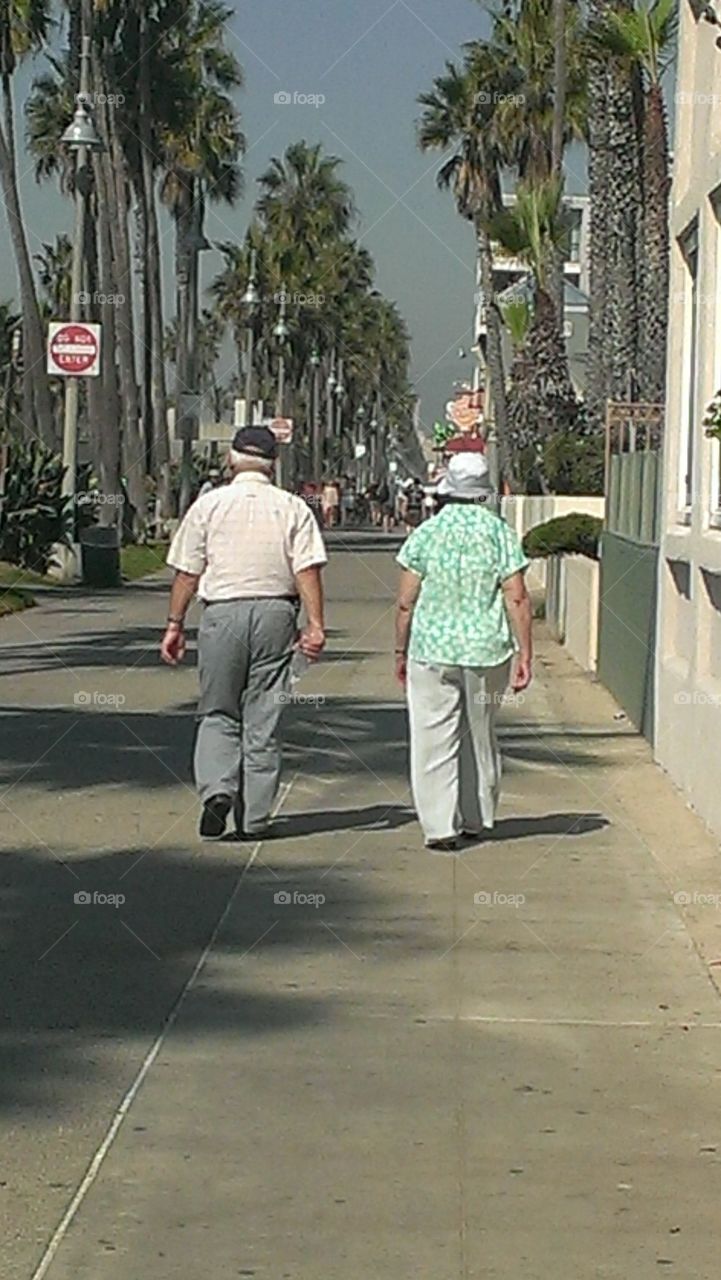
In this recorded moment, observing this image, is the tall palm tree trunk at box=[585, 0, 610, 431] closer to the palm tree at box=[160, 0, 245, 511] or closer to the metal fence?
the metal fence

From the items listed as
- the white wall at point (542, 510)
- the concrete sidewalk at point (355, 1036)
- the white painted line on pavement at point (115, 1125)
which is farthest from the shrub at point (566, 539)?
the white painted line on pavement at point (115, 1125)

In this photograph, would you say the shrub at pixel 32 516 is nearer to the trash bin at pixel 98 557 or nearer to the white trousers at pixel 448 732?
the trash bin at pixel 98 557

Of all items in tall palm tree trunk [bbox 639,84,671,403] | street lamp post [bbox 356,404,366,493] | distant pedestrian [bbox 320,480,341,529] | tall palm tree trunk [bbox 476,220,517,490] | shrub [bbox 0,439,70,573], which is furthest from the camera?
street lamp post [bbox 356,404,366,493]

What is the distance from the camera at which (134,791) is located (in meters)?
12.3

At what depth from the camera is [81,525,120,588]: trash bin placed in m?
33.4

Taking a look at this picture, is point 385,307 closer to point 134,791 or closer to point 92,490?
point 92,490

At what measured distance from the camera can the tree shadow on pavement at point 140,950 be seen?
23.2 feet

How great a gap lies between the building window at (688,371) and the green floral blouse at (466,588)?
313 centimetres

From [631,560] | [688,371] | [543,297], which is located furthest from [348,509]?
[688,371]

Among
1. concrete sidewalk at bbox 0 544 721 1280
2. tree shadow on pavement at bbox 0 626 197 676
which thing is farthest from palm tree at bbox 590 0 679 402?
concrete sidewalk at bbox 0 544 721 1280

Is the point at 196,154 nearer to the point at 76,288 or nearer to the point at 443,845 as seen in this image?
the point at 76,288

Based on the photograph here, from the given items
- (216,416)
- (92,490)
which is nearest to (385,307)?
(216,416)

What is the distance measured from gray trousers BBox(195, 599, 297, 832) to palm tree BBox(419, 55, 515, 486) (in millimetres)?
37617

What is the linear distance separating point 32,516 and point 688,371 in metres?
20.9
